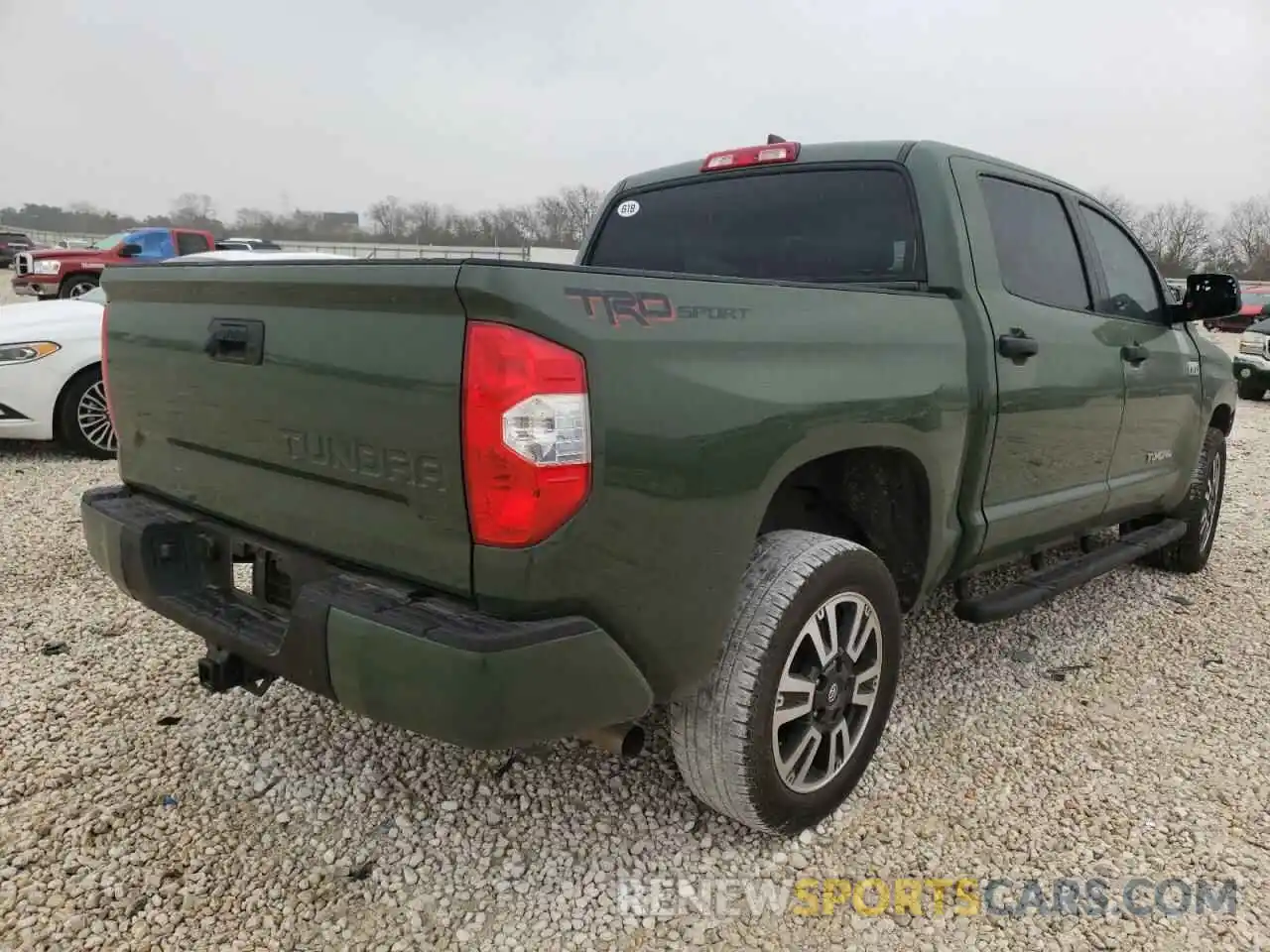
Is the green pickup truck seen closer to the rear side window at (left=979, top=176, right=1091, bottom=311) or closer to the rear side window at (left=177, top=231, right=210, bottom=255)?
the rear side window at (left=979, top=176, right=1091, bottom=311)

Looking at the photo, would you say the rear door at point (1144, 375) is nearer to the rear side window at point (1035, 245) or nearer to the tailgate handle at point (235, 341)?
the rear side window at point (1035, 245)

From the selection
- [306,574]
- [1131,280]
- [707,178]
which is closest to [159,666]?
[306,574]

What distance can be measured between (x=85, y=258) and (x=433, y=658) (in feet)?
68.7

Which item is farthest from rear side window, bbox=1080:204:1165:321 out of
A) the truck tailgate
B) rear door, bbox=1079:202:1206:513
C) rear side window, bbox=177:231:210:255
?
rear side window, bbox=177:231:210:255

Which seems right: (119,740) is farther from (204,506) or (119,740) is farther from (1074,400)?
(1074,400)

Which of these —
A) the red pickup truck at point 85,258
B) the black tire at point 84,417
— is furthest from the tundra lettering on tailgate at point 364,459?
the red pickup truck at point 85,258

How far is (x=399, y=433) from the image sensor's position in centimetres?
185

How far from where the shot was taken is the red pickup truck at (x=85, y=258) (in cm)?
1792

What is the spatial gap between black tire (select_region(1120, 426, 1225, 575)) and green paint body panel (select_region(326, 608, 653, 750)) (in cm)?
404

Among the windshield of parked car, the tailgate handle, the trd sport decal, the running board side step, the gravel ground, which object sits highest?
the windshield of parked car

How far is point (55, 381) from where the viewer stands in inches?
243

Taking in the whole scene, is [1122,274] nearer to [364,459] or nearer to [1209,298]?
[1209,298]

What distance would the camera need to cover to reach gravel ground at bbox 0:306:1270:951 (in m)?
2.15

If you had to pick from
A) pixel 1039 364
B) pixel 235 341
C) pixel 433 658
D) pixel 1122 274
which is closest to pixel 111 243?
pixel 235 341
